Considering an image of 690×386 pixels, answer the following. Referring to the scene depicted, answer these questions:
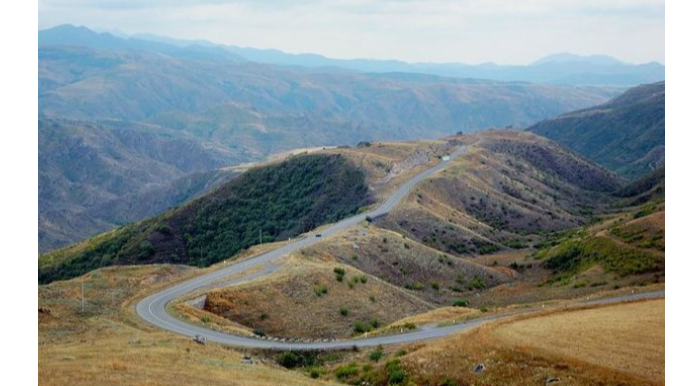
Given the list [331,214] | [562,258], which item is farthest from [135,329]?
[331,214]

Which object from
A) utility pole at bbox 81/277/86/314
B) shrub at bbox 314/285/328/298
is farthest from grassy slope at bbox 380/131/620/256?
utility pole at bbox 81/277/86/314

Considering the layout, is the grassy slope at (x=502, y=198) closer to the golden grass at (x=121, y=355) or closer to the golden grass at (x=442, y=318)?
the golden grass at (x=442, y=318)

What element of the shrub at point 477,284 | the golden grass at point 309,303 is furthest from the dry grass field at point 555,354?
the shrub at point 477,284

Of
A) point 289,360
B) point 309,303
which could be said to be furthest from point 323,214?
point 289,360

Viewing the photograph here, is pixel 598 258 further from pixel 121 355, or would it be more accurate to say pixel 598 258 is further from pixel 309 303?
pixel 121 355

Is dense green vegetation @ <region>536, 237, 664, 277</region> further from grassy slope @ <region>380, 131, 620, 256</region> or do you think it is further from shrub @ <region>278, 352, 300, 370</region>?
shrub @ <region>278, 352, 300, 370</region>

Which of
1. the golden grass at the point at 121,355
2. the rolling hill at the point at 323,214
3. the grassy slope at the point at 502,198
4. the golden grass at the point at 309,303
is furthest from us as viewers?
the rolling hill at the point at 323,214

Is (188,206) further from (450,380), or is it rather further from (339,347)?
(450,380)
